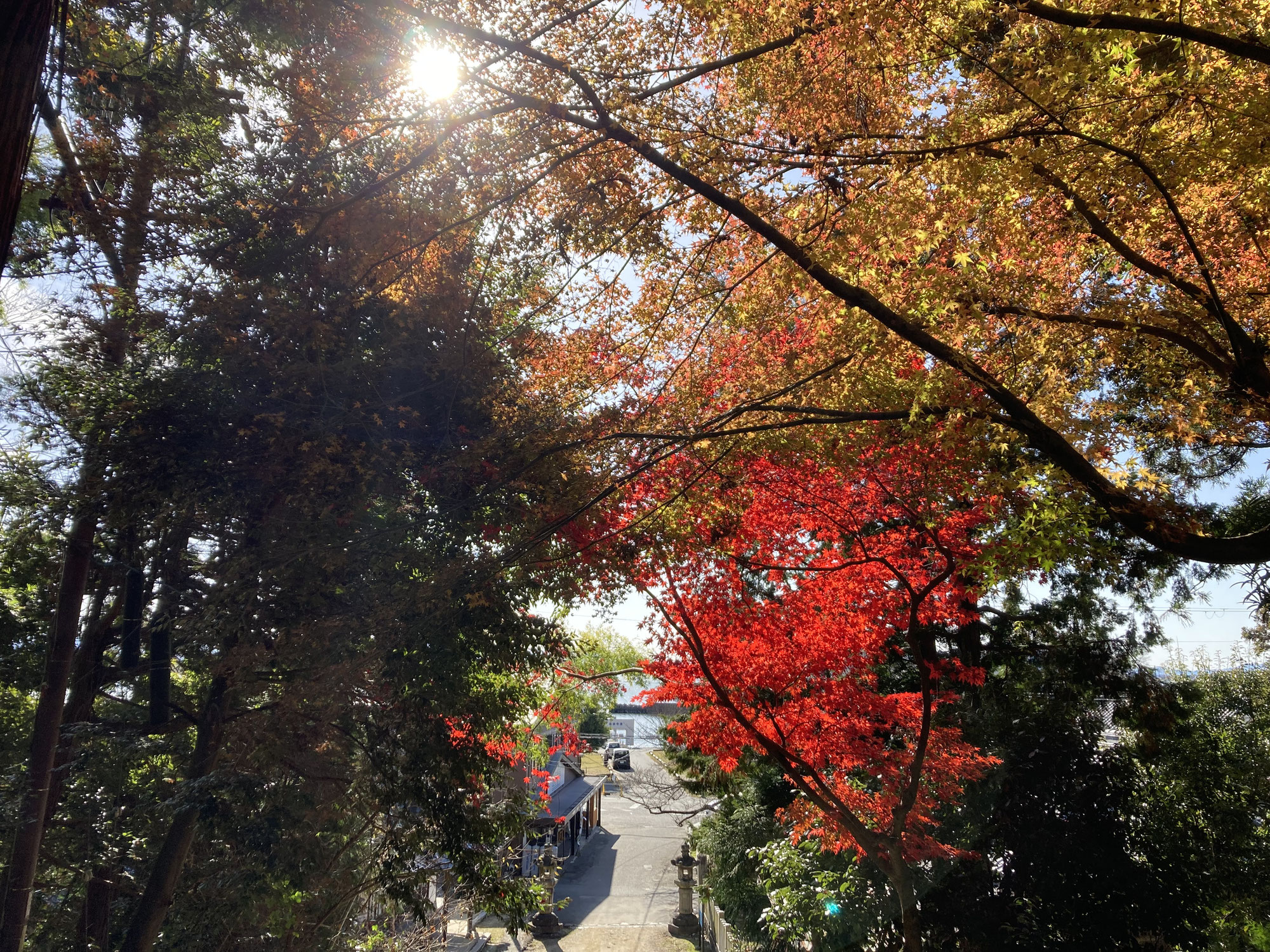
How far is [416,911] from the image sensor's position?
258 inches

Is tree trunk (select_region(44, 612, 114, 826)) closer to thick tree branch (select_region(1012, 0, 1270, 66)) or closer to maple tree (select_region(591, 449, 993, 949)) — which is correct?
maple tree (select_region(591, 449, 993, 949))

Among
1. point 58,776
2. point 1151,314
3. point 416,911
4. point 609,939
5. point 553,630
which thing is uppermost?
point 1151,314

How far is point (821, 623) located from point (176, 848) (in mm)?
7497

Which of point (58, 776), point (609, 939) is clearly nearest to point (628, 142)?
point (58, 776)

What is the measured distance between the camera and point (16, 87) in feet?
6.84

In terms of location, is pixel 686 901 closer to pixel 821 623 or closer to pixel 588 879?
pixel 588 879

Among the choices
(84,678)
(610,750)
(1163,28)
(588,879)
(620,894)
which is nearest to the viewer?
(1163,28)

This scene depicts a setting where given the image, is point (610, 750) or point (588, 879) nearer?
point (588, 879)

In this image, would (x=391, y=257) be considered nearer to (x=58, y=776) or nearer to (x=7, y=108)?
(x=7, y=108)

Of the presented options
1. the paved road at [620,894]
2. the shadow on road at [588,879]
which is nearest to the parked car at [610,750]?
the paved road at [620,894]

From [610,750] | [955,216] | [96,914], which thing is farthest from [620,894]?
[610,750]

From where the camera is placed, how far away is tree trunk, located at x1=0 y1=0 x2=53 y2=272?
2.06 meters

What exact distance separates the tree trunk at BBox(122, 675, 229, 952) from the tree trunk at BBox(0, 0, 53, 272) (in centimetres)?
661

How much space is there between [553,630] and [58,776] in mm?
6674
